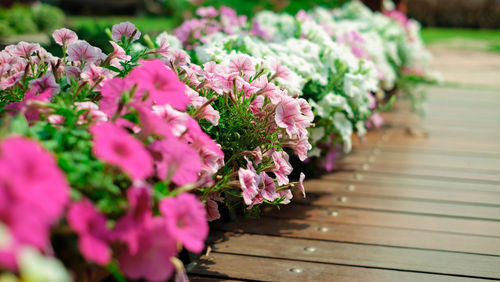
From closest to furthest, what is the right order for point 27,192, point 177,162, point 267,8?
point 27,192 < point 177,162 < point 267,8

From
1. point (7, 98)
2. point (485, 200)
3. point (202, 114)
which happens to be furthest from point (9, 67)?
point (485, 200)

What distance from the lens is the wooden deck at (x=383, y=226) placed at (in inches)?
71.2

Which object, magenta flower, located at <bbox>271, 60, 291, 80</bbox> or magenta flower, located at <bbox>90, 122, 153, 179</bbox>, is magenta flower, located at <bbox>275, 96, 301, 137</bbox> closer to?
magenta flower, located at <bbox>271, 60, 291, 80</bbox>

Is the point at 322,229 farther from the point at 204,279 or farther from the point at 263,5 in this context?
the point at 263,5

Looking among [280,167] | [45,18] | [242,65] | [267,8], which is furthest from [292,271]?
[45,18]

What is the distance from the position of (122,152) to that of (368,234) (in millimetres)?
1380

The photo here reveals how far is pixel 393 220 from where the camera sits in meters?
2.30

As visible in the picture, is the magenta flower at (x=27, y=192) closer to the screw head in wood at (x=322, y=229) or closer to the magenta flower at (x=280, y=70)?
the magenta flower at (x=280, y=70)

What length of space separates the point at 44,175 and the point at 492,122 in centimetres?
431

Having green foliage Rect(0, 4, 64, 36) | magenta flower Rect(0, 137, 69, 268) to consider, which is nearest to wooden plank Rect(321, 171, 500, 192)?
magenta flower Rect(0, 137, 69, 268)

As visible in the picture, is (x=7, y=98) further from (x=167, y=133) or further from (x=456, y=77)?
(x=456, y=77)

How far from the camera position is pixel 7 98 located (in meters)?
1.58

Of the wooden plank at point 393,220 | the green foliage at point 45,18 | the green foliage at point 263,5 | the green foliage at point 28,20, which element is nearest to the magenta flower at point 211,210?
the wooden plank at point 393,220

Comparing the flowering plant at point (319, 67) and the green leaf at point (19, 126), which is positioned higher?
the green leaf at point (19, 126)
